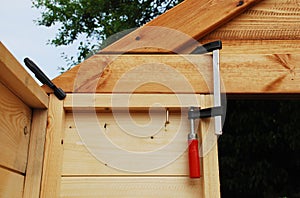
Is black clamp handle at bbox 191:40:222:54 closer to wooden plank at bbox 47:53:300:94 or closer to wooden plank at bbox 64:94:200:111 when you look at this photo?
wooden plank at bbox 47:53:300:94

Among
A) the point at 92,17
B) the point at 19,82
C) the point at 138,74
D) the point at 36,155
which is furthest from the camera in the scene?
the point at 92,17

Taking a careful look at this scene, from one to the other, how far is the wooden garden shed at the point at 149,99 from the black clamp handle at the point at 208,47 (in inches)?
0.7

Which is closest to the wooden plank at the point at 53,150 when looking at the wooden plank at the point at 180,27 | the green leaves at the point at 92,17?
the wooden plank at the point at 180,27

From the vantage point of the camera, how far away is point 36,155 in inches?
33.4

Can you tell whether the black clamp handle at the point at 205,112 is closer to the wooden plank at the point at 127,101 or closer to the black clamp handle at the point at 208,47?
the wooden plank at the point at 127,101

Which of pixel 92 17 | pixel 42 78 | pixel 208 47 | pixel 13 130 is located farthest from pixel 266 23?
pixel 92 17

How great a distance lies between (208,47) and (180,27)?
115 millimetres

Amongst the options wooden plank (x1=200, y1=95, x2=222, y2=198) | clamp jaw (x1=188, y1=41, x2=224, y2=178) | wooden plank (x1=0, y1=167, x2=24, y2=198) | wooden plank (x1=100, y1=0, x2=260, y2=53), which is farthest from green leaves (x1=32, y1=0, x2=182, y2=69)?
wooden plank (x1=0, y1=167, x2=24, y2=198)

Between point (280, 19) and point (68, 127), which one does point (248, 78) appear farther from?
point (68, 127)

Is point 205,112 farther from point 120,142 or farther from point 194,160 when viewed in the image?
point 120,142

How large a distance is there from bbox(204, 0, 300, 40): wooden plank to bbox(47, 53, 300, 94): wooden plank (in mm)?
91

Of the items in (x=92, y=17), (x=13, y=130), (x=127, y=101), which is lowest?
(x=13, y=130)

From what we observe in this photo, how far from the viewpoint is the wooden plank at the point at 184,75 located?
0.96m

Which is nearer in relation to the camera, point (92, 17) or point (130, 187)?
point (130, 187)
